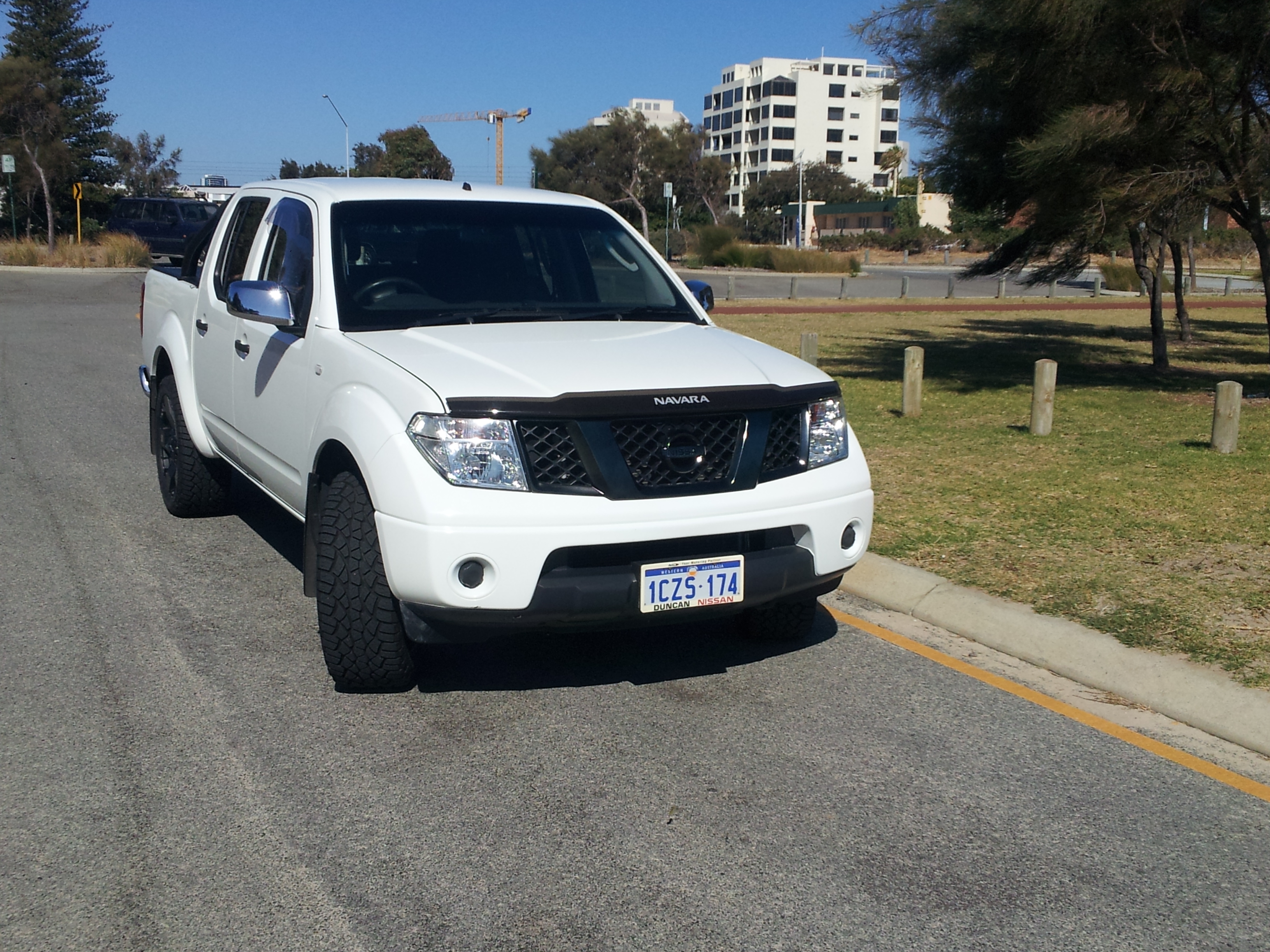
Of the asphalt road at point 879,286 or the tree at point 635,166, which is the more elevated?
the tree at point 635,166

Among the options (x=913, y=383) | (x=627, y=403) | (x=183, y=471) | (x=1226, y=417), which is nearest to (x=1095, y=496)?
(x=1226, y=417)

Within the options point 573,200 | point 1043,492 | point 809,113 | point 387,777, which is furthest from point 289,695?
point 809,113

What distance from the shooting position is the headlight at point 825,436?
4.83m

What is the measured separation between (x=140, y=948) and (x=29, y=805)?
38.5 inches

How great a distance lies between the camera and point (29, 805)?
3.79 m

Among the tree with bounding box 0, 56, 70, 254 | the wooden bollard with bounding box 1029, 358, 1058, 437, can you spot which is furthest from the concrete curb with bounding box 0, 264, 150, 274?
the wooden bollard with bounding box 1029, 358, 1058, 437

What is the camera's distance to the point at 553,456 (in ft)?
14.1

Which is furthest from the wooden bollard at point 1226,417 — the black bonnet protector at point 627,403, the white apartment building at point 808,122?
the white apartment building at point 808,122

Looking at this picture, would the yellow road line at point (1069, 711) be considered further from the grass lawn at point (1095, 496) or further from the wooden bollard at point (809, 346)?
the wooden bollard at point (809, 346)

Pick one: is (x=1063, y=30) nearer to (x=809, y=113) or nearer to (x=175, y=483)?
(x=175, y=483)

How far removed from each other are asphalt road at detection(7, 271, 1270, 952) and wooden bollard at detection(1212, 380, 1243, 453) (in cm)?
514

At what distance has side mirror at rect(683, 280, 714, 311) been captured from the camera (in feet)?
20.7

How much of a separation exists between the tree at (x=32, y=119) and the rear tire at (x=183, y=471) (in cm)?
5108

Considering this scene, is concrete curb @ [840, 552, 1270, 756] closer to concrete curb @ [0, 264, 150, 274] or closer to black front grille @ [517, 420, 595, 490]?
black front grille @ [517, 420, 595, 490]
